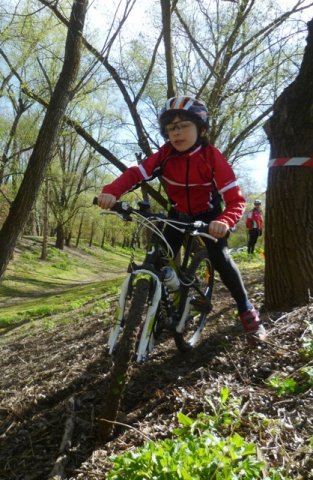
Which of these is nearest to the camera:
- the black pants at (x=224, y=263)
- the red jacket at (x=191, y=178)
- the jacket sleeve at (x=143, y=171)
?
the red jacket at (x=191, y=178)

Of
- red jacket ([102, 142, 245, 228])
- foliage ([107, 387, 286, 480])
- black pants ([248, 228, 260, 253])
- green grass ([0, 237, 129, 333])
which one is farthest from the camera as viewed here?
black pants ([248, 228, 260, 253])

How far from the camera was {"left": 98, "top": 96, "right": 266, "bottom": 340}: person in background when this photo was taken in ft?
12.3

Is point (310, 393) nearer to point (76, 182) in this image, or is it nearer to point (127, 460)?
point (127, 460)

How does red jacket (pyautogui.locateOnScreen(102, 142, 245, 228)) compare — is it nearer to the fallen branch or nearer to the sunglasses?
the sunglasses

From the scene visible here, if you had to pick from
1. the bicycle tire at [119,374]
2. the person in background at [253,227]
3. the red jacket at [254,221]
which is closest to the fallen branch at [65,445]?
the bicycle tire at [119,374]

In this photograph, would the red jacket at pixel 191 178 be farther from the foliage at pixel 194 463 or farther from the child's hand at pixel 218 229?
the foliage at pixel 194 463

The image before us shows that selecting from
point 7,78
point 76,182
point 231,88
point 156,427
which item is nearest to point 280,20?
point 231,88

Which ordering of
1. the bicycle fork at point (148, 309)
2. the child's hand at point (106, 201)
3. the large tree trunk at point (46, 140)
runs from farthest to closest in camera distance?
the large tree trunk at point (46, 140) < the child's hand at point (106, 201) < the bicycle fork at point (148, 309)

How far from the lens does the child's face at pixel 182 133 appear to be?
12.5 ft

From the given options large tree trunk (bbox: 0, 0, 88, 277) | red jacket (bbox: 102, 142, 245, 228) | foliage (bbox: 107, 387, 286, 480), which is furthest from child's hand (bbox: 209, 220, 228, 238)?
large tree trunk (bbox: 0, 0, 88, 277)

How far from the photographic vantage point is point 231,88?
10703 mm

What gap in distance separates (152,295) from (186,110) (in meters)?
1.65

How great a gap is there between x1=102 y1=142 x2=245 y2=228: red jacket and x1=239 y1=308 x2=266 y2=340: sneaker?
1.01 metres

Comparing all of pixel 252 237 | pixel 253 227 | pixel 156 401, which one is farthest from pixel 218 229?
pixel 253 227
